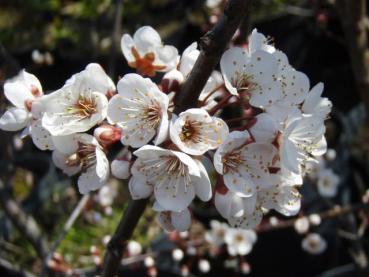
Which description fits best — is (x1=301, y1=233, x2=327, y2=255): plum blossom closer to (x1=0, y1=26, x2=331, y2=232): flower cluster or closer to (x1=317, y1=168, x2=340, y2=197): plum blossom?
(x1=317, y1=168, x2=340, y2=197): plum blossom

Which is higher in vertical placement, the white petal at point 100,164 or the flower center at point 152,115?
the flower center at point 152,115

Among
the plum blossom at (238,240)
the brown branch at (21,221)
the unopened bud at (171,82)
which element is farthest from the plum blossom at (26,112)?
the plum blossom at (238,240)

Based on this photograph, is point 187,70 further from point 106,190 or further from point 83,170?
point 106,190

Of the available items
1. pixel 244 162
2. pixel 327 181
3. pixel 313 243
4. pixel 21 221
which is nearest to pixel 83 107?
pixel 244 162

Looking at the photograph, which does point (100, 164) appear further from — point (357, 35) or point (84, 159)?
point (357, 35)

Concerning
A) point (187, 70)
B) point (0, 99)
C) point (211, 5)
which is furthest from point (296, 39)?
point (187, 70)

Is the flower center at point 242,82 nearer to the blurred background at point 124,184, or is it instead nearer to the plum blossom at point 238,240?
the blurred background at point 124,184
